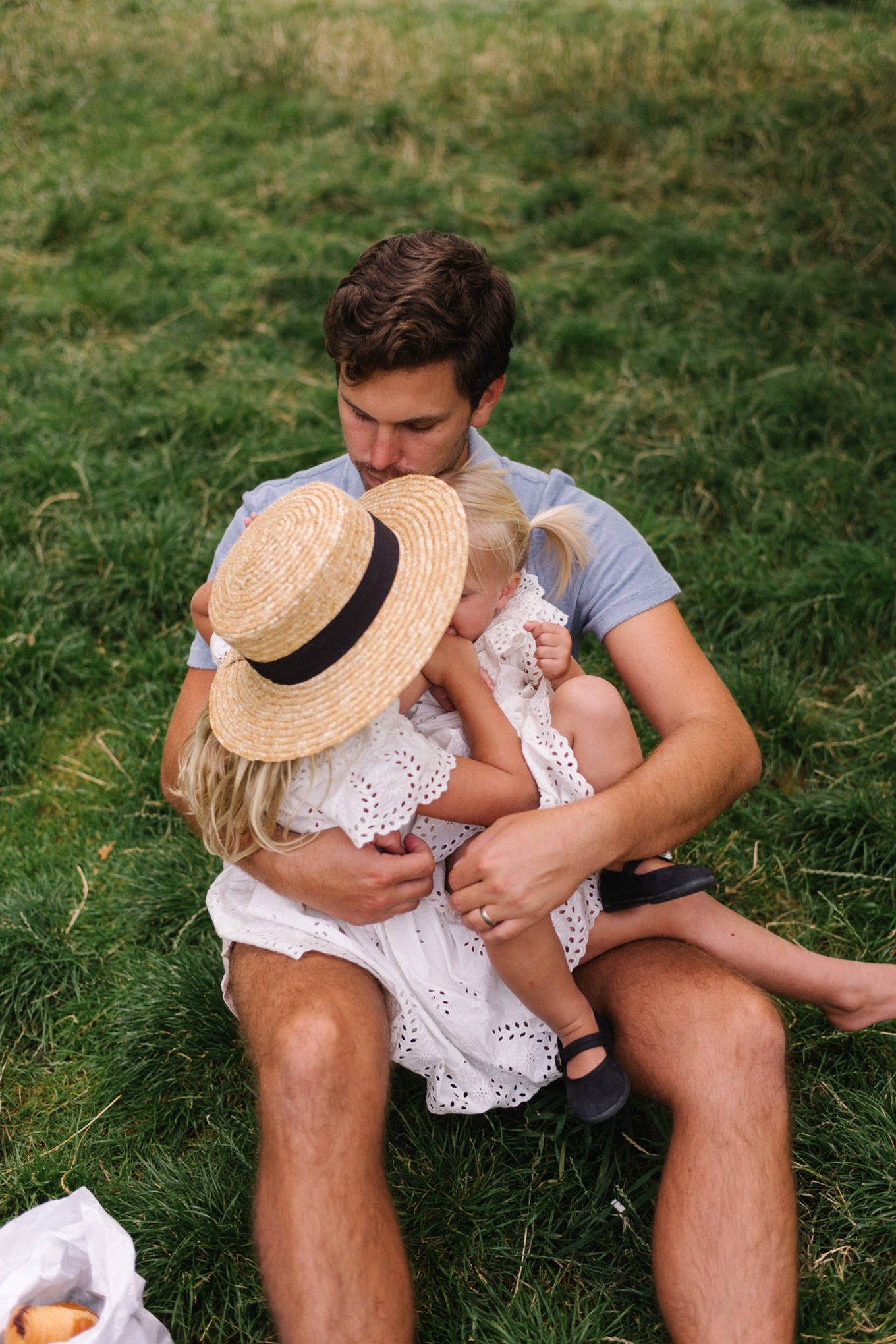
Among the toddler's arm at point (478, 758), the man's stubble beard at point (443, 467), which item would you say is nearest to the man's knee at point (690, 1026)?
the toddler's arm at point (478, 758)

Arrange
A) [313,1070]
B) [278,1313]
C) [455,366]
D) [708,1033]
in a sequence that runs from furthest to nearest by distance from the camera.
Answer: [455,366] < [708,1033] < [313,1070] < [278,1313]

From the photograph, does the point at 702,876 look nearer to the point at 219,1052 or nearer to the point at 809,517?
the point at 219,1052

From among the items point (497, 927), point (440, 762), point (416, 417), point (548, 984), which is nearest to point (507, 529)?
point (416, 417)

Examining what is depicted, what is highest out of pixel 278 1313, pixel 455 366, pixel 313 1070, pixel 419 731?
pixel 455 366

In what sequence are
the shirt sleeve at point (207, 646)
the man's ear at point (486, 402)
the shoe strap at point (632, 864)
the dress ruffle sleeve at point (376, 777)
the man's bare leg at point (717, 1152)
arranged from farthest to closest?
the man's ear at point (486, 402) < the shirt sleeve at point (207, 646) < the shoe strap at point (632, 864) < the dress ruffle sleeve at point (376, 777) < the man's bare leg at point (717, 1152)

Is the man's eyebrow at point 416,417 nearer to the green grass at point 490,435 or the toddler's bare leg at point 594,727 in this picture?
the toddler's bare leg at point 594,727

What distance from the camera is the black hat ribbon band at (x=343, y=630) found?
200cm

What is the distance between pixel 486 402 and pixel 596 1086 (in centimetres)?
197

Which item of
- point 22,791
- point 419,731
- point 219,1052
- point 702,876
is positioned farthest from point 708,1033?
point 22,791

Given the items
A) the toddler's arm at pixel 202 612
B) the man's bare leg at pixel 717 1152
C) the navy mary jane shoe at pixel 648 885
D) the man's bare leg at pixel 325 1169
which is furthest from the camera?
the toddler's arm at pixel 202 612

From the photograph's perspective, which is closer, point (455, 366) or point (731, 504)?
point (455, 366)

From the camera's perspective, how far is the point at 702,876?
248 cm

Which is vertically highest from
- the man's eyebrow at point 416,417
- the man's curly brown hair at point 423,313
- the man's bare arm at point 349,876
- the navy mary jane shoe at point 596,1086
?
the man's curly brown hair at point 423,313

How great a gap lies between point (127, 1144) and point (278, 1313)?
1027mm
